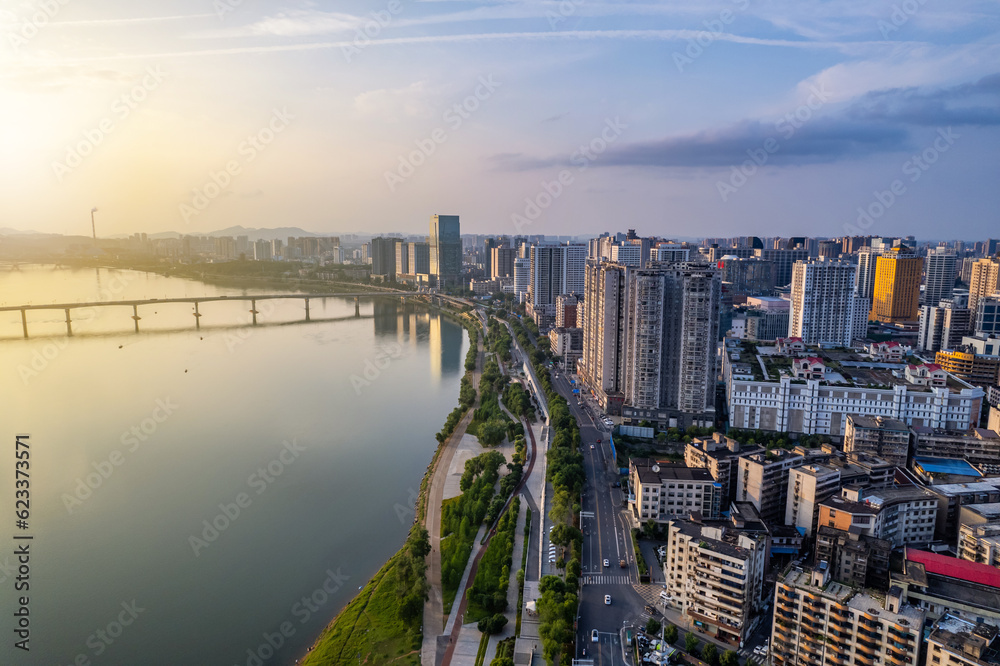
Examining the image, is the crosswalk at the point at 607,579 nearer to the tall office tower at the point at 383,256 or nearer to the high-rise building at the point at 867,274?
the high-rise building at the point at 867,274

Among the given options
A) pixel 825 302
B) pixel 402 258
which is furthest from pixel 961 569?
pixel 402 258

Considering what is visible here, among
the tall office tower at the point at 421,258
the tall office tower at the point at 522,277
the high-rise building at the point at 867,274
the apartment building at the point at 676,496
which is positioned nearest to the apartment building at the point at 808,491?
A: the apartment building at the point at 676,496

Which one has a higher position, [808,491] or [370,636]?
[808,491]

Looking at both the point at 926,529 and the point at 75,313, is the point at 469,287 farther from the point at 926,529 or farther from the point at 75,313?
the point at 926,529

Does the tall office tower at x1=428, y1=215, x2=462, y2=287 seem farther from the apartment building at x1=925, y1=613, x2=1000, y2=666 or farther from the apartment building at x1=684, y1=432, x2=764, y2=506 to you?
the apartment building at x1=925, y1=613, x2=1000, y2=666

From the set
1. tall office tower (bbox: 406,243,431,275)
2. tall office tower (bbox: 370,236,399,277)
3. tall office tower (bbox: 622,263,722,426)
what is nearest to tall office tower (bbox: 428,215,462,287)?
tall office tower (bbox: 406,243,431,275)

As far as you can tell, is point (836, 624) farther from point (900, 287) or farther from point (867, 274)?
point (867, 274)
